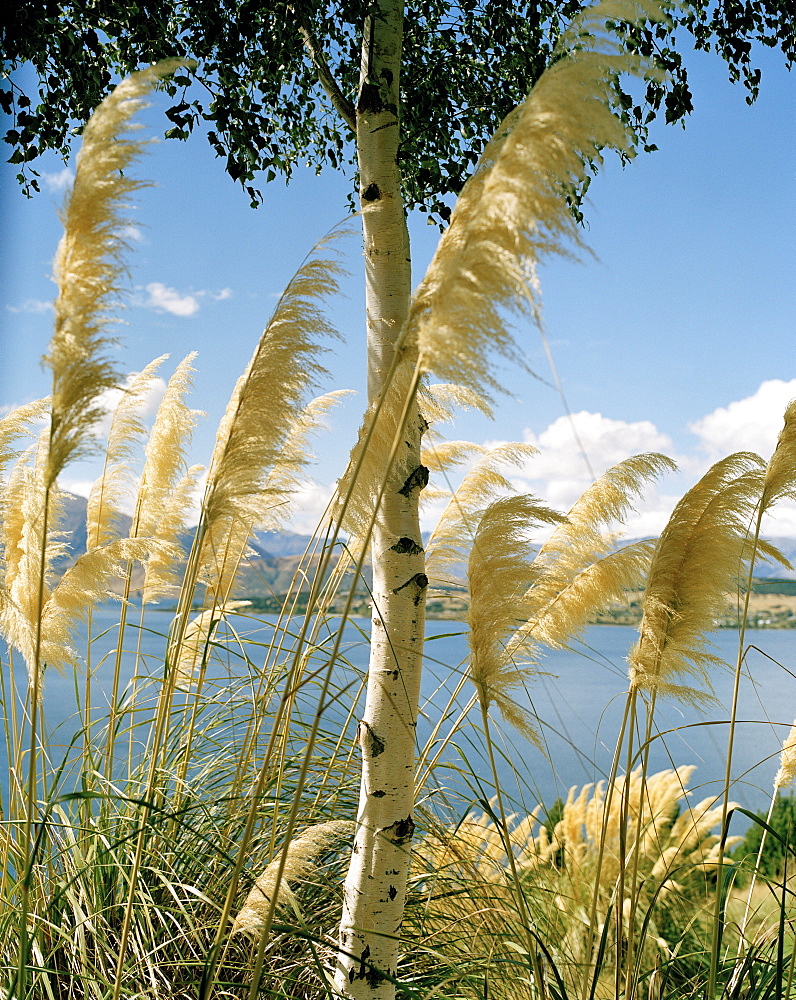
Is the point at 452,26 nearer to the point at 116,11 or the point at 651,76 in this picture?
the point at 116,11

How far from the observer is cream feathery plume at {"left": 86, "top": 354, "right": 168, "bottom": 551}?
2.73 meters

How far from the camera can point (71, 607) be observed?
2.14m

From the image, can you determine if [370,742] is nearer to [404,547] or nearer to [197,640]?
[404,547]

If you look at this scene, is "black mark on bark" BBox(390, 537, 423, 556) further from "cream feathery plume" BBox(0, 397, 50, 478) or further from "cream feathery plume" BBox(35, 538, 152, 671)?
"cream feathery plume" BBox(0, 397, 50, 478)

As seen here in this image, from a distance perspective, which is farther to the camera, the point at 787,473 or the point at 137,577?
the point at 137,577

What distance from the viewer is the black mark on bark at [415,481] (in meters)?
1.89

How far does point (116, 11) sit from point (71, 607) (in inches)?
68.9

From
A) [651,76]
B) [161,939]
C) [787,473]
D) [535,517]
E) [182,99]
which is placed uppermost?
[182,99]

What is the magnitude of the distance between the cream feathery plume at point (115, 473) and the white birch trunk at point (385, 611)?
119 cm

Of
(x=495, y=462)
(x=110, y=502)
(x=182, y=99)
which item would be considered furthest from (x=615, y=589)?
(x=182, y=99)

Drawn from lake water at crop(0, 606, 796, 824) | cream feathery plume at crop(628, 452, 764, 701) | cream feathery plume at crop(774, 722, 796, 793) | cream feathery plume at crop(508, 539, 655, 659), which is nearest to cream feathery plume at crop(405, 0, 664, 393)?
cream feathery plume at crop(628, 452, 764, 701)

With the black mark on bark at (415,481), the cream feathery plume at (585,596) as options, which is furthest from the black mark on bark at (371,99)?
the cream feathery plume at (585,596)

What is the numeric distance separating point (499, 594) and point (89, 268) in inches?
43.6

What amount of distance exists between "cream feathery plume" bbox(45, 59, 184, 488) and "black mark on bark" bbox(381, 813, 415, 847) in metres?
1.07
